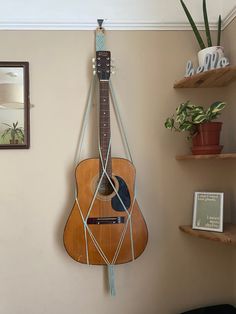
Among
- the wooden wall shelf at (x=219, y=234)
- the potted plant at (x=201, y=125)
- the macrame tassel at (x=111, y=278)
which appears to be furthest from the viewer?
the macrame tassel at (x=111, y=278)

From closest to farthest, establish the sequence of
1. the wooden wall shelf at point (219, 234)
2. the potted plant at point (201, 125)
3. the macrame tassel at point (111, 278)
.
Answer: the wooden wall shelf at point (219, 234), the potted plant at point (201, 125), the macrame tassel at point (111, 278)

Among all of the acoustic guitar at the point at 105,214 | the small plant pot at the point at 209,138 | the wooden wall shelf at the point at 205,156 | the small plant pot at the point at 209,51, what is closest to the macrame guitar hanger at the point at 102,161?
the acoustic guitar at the point at 105,214

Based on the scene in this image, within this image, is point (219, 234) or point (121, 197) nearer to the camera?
point (219, 234)

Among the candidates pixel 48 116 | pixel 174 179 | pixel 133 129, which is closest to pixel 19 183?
pixel 48 116

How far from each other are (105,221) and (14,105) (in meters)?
0.79

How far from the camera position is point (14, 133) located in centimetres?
166

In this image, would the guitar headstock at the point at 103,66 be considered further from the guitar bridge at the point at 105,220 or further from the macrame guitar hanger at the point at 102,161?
the guitar bridge at the point at 105,220

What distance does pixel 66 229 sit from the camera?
62.4 inches

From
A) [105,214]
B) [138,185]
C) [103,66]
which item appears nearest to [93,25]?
[103,66]

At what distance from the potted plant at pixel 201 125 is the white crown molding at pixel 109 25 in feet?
1.68

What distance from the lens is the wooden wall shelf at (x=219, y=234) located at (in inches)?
55.5

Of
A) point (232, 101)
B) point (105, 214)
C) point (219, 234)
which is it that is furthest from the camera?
point (232, 101)

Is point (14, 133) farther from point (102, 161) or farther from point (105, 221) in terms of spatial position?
point (105, 221)

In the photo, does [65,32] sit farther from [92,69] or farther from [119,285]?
[119,285]
